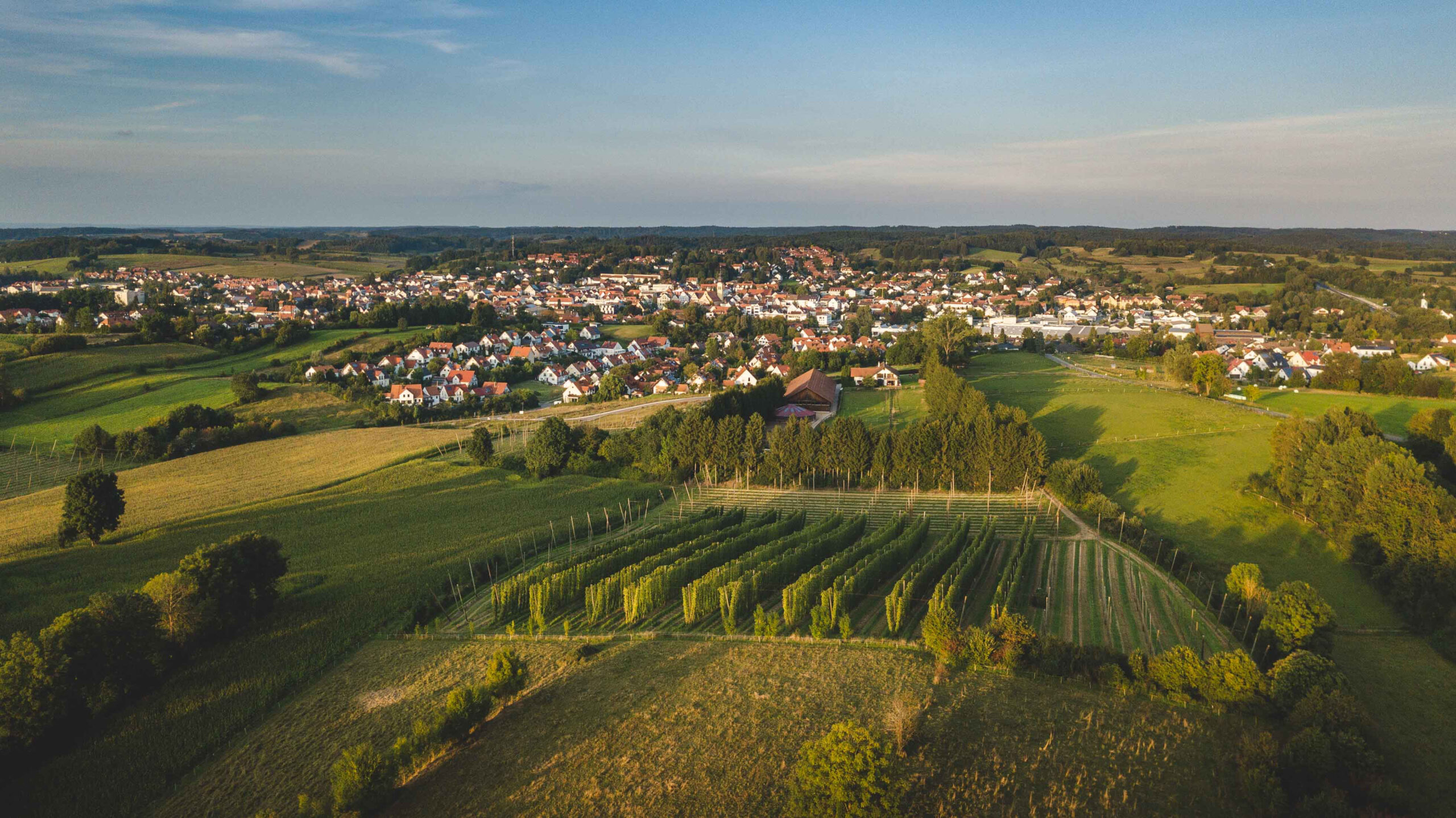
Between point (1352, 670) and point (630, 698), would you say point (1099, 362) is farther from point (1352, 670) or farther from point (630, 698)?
point (630, 698)

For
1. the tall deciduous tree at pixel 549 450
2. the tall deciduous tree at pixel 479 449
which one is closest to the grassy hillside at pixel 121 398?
the tall deciduous tree at pixel 479 449

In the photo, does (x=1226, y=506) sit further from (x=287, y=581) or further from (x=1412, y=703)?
(x=287, y=581)

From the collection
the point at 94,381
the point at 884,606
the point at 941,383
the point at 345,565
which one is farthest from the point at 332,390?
the point at 884,606

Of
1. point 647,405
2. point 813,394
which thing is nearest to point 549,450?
point 647,405

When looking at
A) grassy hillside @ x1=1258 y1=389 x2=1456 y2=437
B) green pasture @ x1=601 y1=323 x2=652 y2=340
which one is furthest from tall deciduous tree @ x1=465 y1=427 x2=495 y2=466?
grassy hillside @ x1=1258 y1=389 x2=1456 y2=437

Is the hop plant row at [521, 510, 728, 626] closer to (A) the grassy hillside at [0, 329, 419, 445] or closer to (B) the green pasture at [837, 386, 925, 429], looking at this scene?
(B) the green pasture at [837, 386, 925, 429]

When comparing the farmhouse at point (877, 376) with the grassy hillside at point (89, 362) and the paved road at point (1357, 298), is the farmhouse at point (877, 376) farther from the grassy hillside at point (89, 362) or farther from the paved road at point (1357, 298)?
the paved road at point (1357, 298)
